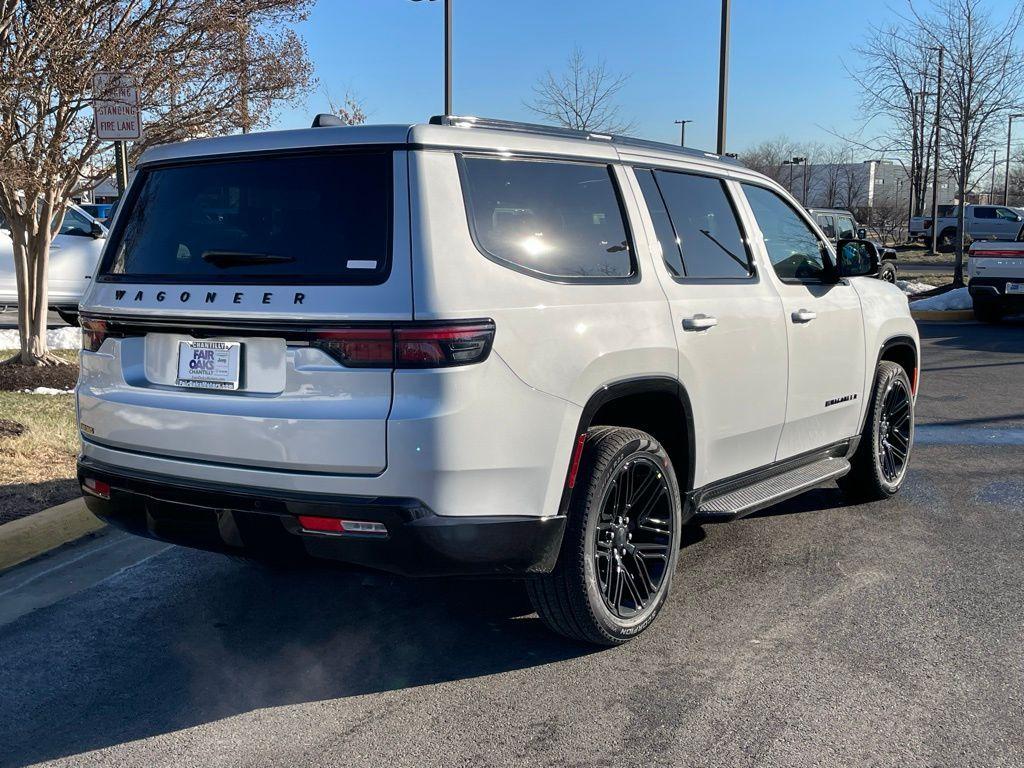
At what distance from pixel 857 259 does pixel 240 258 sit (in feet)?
11.1

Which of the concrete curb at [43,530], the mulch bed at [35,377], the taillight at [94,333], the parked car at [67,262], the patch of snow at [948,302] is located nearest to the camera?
the taillight at [94,333]

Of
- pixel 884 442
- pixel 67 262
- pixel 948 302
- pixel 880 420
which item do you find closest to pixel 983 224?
pixel 948 302

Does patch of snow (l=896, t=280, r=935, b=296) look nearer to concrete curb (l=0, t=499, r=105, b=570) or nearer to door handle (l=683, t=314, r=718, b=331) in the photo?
door handle (l=683, t=314, r=718, b=331)

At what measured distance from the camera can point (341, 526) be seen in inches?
132

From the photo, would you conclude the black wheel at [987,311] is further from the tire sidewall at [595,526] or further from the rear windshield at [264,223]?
the rear windshield at [264,223]

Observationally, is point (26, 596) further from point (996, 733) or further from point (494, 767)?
point (996, 733)

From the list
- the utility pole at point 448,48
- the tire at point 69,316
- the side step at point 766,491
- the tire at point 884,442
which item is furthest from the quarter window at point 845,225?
the side step at point 766,491

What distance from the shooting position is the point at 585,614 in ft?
12.4

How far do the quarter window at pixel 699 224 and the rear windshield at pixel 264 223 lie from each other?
4.63 ft

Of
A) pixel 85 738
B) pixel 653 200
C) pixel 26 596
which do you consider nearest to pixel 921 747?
pixel 653 200

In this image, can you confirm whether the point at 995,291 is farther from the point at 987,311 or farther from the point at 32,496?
the point at 32,496

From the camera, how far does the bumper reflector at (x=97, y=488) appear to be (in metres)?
3.86

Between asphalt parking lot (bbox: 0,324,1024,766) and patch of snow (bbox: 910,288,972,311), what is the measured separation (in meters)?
13.5

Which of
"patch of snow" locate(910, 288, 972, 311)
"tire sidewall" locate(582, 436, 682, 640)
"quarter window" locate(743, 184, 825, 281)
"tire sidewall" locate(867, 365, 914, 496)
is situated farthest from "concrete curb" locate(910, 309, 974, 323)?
"tire sidewall" locate(582, 436, 682, 640)
